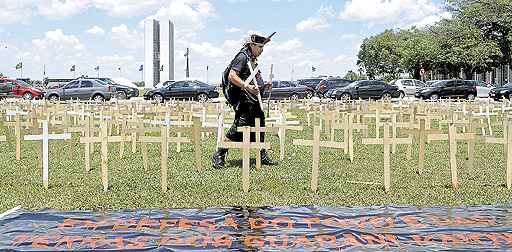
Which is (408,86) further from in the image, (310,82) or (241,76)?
(241,76)

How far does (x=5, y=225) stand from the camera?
21.4 ft

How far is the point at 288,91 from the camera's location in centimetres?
4041

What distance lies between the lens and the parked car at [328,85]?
43906mm

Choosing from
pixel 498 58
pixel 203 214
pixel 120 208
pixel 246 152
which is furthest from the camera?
pixel 498 58

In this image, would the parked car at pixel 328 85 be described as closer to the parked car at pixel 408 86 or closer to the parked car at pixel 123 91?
the parked car at pixel 408 86

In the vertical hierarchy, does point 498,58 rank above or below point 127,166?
above

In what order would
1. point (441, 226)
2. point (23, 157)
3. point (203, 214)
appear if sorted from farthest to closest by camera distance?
point (23, 157)
point (203, 214)
point (441, 226)

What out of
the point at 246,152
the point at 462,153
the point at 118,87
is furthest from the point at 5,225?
the point at 118,87

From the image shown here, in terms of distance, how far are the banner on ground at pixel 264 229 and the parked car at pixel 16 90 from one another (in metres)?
34.6

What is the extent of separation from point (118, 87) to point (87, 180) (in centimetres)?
3084

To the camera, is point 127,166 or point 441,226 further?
point 127,166

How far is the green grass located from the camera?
8078mm

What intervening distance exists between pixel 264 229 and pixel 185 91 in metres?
32.8

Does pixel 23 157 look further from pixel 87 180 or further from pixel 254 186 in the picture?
pixel 254 186
